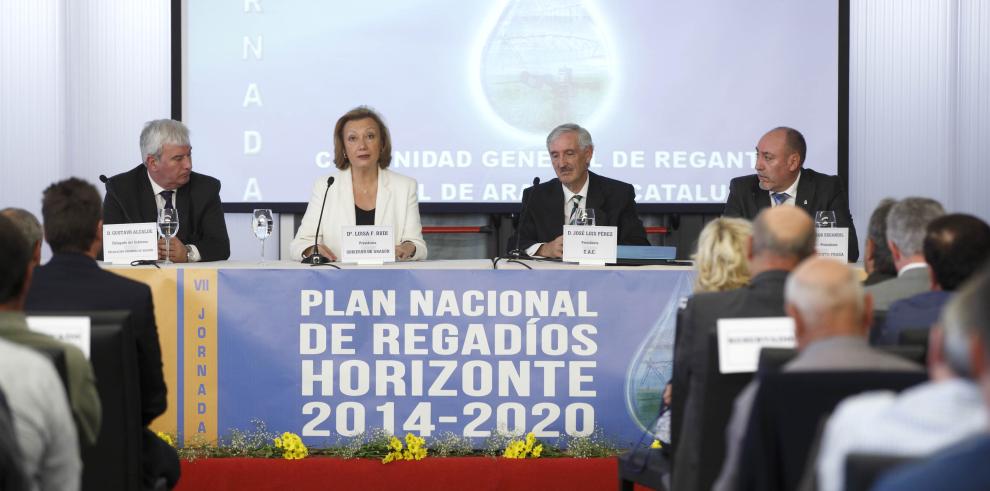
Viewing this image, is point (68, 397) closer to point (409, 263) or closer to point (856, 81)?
point (409, 263)

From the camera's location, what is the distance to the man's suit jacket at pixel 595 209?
4789 mm

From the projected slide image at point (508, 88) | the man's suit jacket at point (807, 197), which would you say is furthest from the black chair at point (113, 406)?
the projected slide image at point (508, 88)

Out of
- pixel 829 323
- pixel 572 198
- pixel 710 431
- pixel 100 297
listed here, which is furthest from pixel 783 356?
pixel 572 198

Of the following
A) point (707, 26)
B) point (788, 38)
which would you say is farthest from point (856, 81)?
point (707, 26)

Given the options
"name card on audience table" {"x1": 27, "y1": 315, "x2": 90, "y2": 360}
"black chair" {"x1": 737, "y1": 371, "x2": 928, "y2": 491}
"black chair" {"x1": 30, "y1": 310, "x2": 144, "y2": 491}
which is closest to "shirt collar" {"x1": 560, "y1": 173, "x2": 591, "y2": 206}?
"black chair" {"x1": 30, "y1": 310, "x2": 144, "y2": 491}

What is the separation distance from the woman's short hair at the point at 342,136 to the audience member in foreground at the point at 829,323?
9.78 feet

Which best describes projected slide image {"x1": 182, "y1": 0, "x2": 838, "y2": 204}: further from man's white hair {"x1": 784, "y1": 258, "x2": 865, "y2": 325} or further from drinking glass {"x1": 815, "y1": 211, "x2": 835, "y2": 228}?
man's white hair {"x1": 784, "y1": 258, "x2": 865, "y2": 325}

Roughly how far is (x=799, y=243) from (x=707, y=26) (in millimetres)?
3918

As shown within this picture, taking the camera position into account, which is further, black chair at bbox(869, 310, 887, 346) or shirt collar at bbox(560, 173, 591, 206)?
shirt collar at bbox(560, 173, 591, 206)

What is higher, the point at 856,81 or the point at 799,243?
the point at 856,81

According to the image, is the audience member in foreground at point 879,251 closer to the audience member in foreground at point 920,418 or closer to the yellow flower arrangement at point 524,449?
the yellow flower arrangement at point 524,449

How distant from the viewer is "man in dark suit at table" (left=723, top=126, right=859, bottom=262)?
15.0 feet

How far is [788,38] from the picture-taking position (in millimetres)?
6055

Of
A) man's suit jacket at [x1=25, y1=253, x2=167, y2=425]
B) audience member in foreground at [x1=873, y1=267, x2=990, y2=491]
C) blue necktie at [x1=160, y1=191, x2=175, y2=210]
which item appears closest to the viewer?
audience member in foreground at [x1=873, y1=267, x2=990, y2=491]
